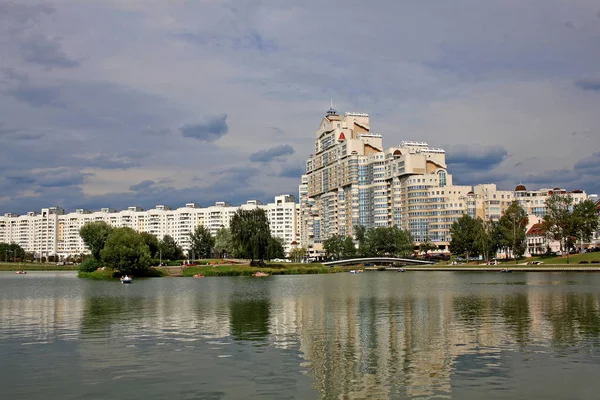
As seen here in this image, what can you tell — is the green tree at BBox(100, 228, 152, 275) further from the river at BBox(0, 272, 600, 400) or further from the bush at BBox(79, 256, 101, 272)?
the river at BBox(0, 272, 600, 400)

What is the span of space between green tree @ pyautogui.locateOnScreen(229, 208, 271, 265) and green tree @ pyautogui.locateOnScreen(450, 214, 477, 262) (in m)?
69.7

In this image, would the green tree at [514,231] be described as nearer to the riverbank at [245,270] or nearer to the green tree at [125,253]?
the riverbank at [245,270]

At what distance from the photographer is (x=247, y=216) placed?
472ft

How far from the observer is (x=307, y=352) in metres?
31.5

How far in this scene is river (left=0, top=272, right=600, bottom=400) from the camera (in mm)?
23828

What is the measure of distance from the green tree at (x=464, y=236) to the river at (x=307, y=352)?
129782 millimetres

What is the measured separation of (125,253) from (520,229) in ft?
356

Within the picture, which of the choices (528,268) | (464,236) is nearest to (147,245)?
(528,268)

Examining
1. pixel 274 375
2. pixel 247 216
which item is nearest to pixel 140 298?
pixel 274 375

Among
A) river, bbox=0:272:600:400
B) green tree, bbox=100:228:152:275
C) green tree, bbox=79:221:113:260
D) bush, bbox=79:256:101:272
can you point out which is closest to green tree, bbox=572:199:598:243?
green tree, bbox=100:228:152:275

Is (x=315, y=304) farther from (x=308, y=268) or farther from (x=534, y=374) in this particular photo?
(x=308, y=268)

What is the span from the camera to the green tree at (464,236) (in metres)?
183

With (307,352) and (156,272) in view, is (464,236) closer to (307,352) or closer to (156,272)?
(156,272)

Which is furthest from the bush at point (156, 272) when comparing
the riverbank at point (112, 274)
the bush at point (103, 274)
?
the bush at point (103, 274)
